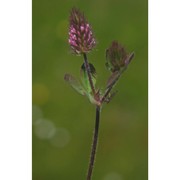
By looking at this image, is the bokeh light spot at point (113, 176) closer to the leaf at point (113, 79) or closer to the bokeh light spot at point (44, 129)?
the bokeh light spot at point (44, 129)

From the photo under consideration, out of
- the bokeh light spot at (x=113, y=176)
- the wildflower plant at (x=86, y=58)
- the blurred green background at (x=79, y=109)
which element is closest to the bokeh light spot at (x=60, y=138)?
the blurred green background at (x=79, y=109)

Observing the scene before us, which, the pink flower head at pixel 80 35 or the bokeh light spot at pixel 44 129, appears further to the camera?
the bokeh light spot at pixel 44 129

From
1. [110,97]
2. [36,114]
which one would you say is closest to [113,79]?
[110,97]

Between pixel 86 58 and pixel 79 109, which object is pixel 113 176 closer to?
pixel 79 109

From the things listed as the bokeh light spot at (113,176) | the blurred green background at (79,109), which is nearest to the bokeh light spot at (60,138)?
the blurred green background at (79,109)

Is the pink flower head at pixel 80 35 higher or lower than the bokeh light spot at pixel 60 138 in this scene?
higher

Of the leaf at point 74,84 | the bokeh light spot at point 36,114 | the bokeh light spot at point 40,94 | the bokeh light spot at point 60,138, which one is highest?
the leaf at point 74,84

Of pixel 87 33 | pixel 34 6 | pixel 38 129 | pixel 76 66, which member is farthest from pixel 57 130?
pixel 87 33
